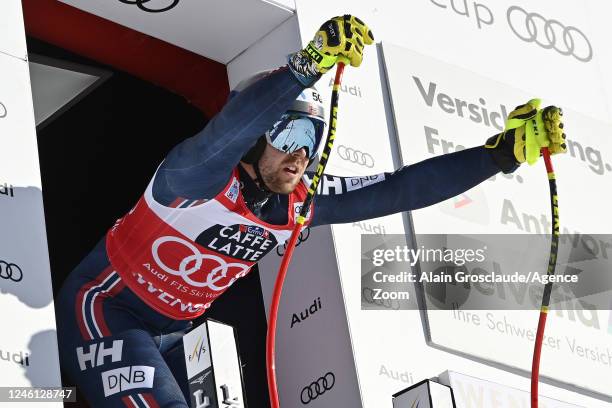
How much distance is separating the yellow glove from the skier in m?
0.41

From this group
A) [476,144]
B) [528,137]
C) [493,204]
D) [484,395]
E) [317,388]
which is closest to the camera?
[528,137]

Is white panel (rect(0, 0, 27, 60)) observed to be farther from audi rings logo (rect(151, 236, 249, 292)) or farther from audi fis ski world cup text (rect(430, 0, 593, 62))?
audi fis ski world cup text (rect(430, 0, 593, 62))

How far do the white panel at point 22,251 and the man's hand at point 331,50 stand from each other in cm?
93

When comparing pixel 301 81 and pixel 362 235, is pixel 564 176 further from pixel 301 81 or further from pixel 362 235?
pixel 301 81

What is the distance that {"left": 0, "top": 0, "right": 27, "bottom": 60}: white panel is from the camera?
3996 mm

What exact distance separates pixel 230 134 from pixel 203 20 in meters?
1.67

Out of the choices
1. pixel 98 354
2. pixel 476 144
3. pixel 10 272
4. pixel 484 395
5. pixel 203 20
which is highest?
pixel 203 20

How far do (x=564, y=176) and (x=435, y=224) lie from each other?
3.56ft

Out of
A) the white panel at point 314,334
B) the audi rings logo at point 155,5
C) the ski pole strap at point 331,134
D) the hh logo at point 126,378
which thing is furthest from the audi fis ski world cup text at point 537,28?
the hh logo at point 126,378

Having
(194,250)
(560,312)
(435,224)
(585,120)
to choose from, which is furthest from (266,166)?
(585,120)

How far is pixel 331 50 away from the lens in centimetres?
345

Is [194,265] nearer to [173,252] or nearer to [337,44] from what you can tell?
[173,252]

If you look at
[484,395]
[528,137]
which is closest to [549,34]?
[528,137]

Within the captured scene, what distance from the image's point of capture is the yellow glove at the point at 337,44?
136 inches
